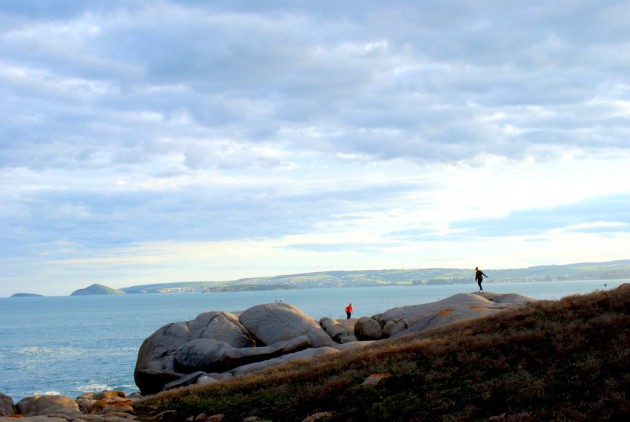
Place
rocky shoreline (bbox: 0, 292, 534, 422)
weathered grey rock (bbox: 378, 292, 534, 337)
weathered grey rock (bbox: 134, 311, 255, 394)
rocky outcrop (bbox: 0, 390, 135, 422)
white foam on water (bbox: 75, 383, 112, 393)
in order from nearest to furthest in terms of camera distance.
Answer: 1. rocky outcrop (bbox: 0, 390, 135, 422)
2. rocky shoreline (bbox: 0, 292, 534, 422)
3. weathered grey rock (bbox: 378, 292, 534, 337)
4. weathered grey rock (bbox: 134, 311, 255, 394)
5. white foam on water (bbox: 75, 383, 112, 393)

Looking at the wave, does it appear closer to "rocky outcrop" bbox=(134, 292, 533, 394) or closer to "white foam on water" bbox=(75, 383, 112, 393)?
"white foam on water" bbox=(75, 383, 112, 393)

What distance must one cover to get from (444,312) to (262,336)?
43.0ft

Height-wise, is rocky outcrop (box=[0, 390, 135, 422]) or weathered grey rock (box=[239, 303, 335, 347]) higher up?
weathered grey rock (box=[239, 303, 335, 347])

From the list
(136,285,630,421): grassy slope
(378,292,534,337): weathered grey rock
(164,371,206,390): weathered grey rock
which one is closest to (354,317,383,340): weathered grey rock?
(378,292,534,337): weathered grey rock

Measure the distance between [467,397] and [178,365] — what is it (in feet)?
83.1

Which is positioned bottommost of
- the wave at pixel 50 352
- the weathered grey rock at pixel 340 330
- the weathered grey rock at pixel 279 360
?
the wave at pixel 50 352

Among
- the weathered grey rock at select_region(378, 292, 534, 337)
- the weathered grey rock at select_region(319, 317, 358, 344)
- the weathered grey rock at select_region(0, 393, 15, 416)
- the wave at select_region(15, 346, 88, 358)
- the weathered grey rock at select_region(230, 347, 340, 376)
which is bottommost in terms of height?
the wave at select_region(15, 346, 88, 358)

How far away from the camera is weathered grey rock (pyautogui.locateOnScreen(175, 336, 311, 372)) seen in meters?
35.9

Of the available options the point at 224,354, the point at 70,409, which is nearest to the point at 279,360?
the point at 224,354

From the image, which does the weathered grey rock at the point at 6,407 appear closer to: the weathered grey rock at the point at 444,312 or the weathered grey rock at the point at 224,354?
the weathered grey rock at the point at 224,354

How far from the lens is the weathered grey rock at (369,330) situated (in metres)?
40.5

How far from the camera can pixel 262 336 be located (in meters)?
41.8

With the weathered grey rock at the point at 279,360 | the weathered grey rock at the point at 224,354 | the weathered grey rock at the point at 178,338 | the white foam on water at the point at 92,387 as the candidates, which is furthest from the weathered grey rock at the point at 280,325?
the white foam on water at the point at 92,387

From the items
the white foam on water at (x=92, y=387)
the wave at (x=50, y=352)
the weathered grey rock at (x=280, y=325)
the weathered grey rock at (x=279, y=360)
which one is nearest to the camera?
the weathered grey rock at (x=279, y=360)
